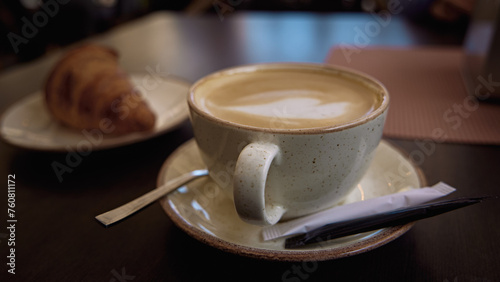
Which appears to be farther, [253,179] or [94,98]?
[94,98]

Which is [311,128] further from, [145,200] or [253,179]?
[145,200]

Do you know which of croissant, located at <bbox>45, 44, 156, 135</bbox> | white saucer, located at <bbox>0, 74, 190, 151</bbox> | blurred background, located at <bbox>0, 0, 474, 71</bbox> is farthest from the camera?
blurred background, located at <bbox>0, 0, 474, 71</bbox>

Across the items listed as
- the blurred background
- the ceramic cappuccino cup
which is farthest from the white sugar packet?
the blurred background

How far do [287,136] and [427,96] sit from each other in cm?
54

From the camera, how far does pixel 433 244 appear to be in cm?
43

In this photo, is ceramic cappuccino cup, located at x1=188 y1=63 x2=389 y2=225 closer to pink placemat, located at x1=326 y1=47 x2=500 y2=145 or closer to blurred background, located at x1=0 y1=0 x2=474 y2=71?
pink placemat, located at x1=326 y1=47 x2=500 y2=145

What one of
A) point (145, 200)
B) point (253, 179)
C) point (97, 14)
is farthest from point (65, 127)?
point (97, 14)

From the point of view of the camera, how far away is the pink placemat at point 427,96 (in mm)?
670

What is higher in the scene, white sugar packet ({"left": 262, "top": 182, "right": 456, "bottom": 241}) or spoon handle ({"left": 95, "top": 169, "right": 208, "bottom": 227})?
white sugar packet ({"left": 262, "top": 182, "right": 456, "bottom": 241})

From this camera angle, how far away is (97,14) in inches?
95.3

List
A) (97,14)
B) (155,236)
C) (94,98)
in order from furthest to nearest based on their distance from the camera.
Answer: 1. (97,14)
2. (94,98)
3. (155,236)

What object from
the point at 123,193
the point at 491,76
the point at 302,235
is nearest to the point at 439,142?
the point at 491,76

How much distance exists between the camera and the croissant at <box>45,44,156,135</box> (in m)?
0.76

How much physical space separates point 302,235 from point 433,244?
14cm
